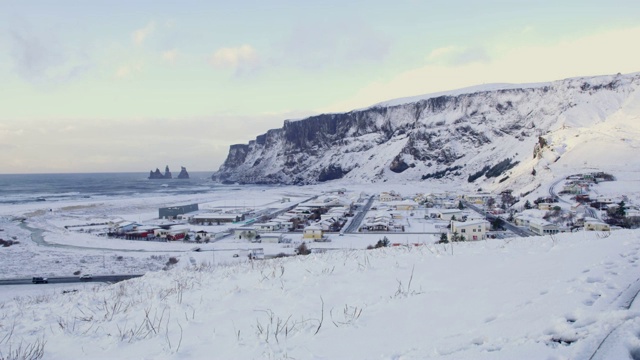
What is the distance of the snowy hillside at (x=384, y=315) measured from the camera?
10.9ft

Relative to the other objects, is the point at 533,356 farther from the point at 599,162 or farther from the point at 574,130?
the point at 574,130

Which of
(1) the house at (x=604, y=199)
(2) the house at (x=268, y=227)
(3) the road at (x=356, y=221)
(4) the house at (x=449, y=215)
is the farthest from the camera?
(4) the house at (x=449, y=215)

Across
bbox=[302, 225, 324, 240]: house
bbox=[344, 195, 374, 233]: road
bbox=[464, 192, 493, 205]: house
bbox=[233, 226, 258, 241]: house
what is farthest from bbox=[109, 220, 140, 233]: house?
bbox=[464, 192, 493, 205]: house

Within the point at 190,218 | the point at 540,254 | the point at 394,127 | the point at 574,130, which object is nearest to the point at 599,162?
the point at 574,130

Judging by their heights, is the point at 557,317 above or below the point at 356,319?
above

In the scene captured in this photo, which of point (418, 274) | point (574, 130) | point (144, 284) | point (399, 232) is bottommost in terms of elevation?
point (399, 232)

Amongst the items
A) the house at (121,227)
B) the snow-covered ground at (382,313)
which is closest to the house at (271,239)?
the house at (121,227)

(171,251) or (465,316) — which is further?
(171,251)

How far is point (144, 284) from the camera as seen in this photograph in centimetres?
988

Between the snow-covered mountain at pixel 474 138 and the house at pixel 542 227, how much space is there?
986 inches

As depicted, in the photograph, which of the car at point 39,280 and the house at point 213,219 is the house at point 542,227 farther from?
the car at point 39,280

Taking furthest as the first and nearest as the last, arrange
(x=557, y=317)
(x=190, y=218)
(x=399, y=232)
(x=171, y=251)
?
(x=190, y=218), (x=399, y=232), (x=171, y=251), (x=557, y=317)

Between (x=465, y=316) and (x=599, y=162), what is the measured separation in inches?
2769

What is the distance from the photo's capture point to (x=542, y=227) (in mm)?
33250
